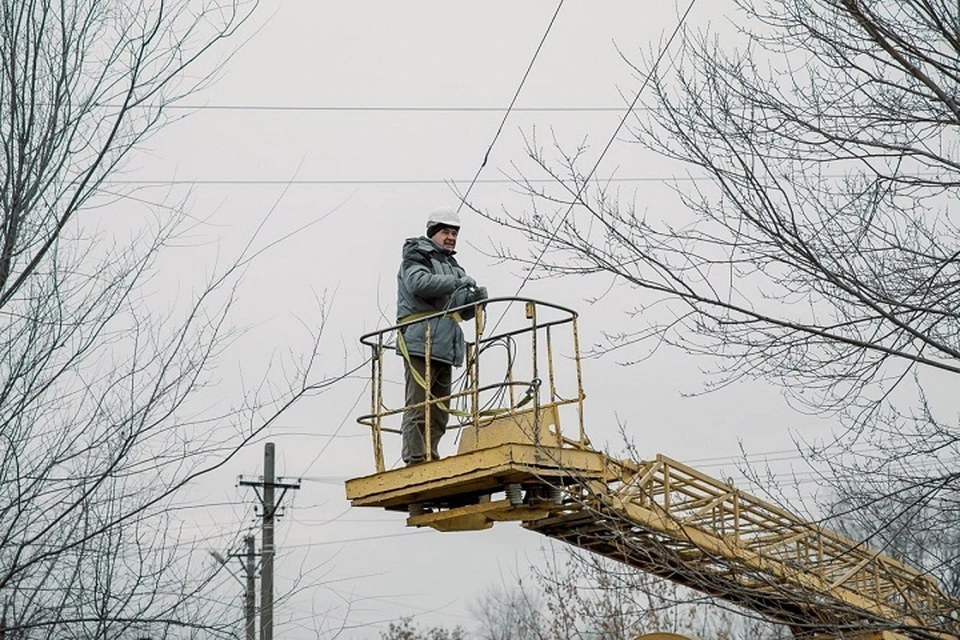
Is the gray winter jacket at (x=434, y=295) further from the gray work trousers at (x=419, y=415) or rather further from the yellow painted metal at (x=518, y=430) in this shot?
the yellow painted metal at (x=518, y=430)

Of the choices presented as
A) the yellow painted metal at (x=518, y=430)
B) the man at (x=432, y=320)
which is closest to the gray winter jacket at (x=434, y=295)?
the man at (x=432, y=320)

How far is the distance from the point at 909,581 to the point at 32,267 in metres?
8.98

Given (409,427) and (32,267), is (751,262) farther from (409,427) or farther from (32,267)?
(32,267)

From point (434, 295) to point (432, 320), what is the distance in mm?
209

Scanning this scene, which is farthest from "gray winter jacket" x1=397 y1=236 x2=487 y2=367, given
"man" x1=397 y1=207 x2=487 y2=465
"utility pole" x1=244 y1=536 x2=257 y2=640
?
"utility pole" x1=244 y1=536 x2=257 y2=640

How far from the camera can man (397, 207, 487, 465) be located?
37.1ft

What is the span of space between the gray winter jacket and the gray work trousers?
0.49ft

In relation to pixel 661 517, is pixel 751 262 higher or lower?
higher

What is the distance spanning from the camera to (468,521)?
1150 cm

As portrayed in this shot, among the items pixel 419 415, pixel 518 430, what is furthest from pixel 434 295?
pixel 518 430

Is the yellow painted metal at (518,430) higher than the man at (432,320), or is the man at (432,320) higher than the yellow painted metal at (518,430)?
the man at (432,320)

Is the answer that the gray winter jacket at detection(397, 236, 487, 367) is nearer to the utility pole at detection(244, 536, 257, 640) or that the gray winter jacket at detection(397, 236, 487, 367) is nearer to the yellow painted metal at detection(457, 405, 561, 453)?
the yellow painted metal at detection(457, 405, 561, 453)

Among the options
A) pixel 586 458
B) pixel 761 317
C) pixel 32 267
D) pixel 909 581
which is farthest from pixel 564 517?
pixel 32 267

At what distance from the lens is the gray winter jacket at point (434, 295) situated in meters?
11.3
